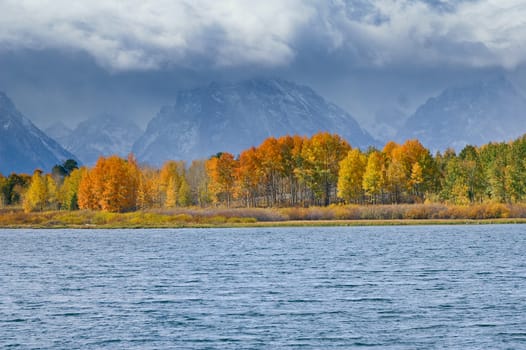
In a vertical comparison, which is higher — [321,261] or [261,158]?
[261,158]

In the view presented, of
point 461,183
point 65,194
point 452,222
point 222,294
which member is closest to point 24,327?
point 222,294

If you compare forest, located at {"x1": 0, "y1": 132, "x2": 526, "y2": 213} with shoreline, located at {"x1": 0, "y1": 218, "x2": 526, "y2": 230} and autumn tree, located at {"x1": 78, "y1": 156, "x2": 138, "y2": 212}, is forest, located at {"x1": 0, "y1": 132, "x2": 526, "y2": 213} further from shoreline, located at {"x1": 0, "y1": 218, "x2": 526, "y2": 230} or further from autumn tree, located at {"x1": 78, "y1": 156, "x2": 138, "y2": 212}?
shoreline, located at {"x1": 0, "y1": 218, "x2": 526, "y2": 230}

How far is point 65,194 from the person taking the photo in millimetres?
194875

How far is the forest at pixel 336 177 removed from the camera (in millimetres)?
141500

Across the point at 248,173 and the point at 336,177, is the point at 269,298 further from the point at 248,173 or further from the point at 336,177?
the point at 248,173

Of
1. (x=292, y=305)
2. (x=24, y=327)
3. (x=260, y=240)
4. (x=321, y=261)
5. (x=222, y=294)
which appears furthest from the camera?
(x=260, y=240)

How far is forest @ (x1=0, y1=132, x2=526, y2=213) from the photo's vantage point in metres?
142

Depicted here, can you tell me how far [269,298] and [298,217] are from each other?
91720 millimetres

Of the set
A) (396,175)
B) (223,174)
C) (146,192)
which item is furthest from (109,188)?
(396,175)

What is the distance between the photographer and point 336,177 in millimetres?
158875

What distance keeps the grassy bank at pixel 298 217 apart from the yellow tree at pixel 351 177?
10293 millimetres

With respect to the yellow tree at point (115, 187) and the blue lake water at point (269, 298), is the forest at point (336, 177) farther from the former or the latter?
the blue lake water at point (269, 298)

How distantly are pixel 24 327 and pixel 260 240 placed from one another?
61.5 metres

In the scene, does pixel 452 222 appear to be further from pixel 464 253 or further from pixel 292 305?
pixel 292 305
